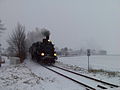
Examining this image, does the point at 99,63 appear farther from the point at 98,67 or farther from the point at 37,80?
the point at 37,80

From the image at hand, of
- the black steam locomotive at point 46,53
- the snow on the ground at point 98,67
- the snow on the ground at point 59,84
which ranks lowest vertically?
the snow on the ground at point 59,84

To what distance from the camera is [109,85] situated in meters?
10.5

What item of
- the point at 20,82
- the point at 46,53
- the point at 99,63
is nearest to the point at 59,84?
the point at 20,82

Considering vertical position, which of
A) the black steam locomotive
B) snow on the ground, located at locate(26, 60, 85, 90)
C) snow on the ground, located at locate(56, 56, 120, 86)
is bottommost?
snow on the ground, located at locate(26, 60, 85, 90)

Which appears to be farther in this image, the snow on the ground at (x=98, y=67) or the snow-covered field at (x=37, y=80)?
the snow on the ground at (x=98, y=67)

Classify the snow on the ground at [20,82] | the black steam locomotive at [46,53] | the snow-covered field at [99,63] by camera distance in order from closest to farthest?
the snow on the ground at [20,82], the snow-covered field at [99,63], the black steam locomotive at [46,53]

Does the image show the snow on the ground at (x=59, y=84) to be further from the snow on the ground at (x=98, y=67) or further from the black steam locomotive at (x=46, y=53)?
the black steam locomotive at (x=46, y=53)

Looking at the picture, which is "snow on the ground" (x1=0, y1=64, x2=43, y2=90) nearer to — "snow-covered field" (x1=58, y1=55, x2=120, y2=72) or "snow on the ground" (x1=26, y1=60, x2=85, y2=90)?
"snow on the ground" (x1=26, y1=60, x2=85, y2=90)

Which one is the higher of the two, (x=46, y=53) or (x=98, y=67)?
(x=46, y=53)

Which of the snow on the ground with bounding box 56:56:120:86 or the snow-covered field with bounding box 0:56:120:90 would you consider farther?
the snow on the ground with bounding box 56:56:120:86

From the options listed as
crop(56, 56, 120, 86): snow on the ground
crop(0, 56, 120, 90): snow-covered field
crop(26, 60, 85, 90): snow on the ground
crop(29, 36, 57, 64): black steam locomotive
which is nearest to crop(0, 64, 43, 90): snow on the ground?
crop(0, 56, 120, 90): snow-covered field

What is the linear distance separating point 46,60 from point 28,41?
135ft

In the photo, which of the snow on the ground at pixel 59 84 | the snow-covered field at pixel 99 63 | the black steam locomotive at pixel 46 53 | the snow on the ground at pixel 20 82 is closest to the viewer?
the snow on the ground at pixel 59 84

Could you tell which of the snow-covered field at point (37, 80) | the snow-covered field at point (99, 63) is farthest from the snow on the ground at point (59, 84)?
the snow-covered field at point (99, 63)
